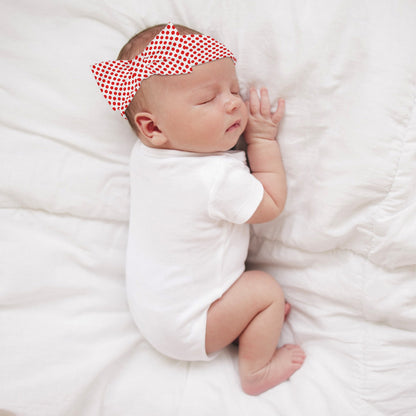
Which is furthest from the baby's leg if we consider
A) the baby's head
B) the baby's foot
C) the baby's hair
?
the baby's hair

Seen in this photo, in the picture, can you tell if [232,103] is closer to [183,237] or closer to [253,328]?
[183,237]

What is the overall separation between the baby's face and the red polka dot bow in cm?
1

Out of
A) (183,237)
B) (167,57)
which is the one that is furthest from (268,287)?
(167,57)

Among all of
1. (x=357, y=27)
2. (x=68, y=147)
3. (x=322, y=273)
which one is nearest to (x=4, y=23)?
(x=68, y=147)

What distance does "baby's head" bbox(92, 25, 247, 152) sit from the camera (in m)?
0.87

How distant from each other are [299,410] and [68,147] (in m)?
0.78

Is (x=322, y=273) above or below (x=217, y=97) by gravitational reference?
below

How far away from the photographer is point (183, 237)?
94 centimetres

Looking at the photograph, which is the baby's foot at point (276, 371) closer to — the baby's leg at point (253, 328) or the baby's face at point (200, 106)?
the baby's leg at point (253, 328)

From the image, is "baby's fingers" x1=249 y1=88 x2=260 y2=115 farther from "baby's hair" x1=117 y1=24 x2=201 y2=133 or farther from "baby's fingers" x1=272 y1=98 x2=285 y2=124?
"baby's hair" x1=117 y1=24 x2=201 y2=133

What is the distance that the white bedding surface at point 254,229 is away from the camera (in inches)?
34.8

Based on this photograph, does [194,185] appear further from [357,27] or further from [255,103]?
[357,27]

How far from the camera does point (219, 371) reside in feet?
3.35

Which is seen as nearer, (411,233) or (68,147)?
(411,233)
